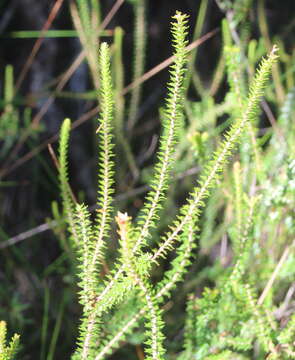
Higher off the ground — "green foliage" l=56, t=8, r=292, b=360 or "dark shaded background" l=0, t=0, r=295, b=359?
"dark shaded background" l=0, t=0, r=295, b=359

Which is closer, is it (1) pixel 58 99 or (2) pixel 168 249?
(2) pixel 168 249

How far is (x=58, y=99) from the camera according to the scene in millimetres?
1946

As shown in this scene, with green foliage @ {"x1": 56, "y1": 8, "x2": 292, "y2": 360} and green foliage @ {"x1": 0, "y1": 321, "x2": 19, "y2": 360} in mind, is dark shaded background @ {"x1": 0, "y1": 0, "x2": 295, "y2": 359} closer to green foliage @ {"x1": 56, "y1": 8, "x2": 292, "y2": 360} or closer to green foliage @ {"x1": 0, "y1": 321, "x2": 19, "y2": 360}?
green foliage @ {"x1": 56, "y1": 8, "x2": 292, "y2": 360}

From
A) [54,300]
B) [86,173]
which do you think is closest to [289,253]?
[54,300]

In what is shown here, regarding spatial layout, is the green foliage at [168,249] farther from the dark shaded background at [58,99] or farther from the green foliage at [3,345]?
the dark shaded background at [58,99]

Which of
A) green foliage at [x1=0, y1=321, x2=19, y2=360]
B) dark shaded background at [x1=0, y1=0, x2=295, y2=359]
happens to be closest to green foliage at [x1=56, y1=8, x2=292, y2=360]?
green foliage at [x1=0, y1=321, x2=19, y2=360]

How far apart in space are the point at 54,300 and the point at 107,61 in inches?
42.0

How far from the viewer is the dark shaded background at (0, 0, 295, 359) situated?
1.66 meters

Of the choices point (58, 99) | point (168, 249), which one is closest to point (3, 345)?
point (168, 249)

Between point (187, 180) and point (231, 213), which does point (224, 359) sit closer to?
point (231, 213)

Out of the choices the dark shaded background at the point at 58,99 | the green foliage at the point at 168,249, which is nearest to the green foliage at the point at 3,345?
the green foliage at the point at 168,249

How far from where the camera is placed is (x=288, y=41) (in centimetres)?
204

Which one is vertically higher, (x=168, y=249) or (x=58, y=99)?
(x=58, y=99)

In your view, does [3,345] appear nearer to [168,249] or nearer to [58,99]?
[168,249]
